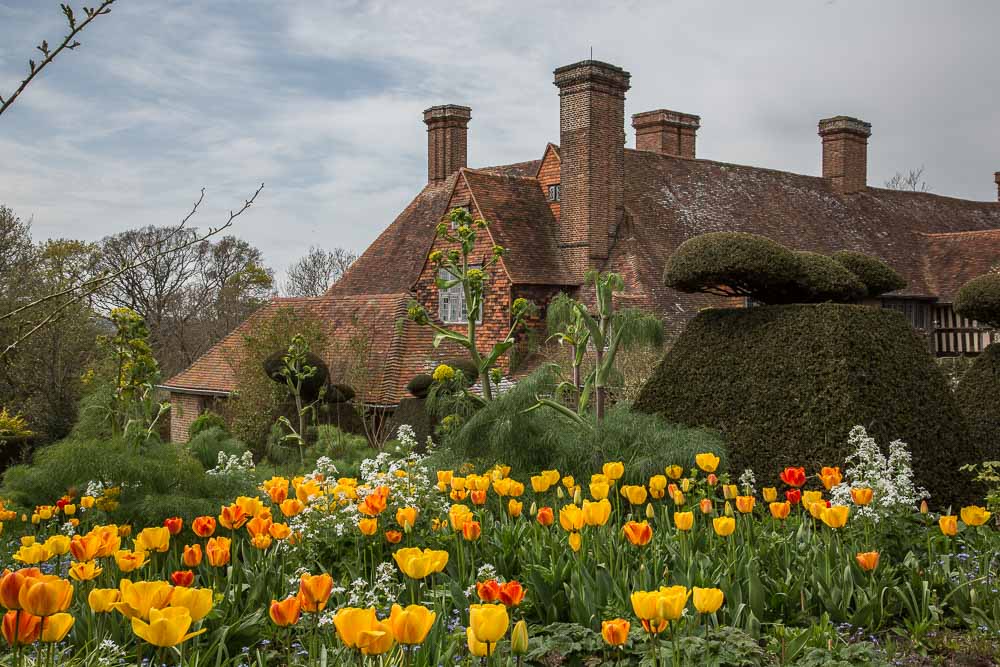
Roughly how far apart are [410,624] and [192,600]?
0.70m

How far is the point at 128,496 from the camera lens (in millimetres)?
6852

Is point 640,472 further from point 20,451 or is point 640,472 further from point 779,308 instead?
point 20,451

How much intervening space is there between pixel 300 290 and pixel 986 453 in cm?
4663

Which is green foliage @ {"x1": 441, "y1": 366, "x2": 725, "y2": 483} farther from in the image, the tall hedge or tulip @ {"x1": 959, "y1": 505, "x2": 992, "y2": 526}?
tulip @ {"x1": 959, "y1": 505, "x2": 992, "y2": 526}

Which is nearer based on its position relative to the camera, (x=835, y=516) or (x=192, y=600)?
(x=192, y=600)

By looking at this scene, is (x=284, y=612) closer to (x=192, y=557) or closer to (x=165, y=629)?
(x=165, y=629)

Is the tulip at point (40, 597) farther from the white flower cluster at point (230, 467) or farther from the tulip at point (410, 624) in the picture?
the white flower cluster at point (230, 467)

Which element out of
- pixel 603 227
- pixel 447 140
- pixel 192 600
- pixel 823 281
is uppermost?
pixel 447 140

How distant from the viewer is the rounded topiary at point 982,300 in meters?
12.5

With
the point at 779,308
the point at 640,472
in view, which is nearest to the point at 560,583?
the point at 640,472

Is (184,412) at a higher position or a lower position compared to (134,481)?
higher

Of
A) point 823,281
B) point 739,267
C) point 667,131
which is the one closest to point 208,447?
point 739,267

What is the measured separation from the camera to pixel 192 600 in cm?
293

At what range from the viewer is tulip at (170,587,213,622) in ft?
9.45
